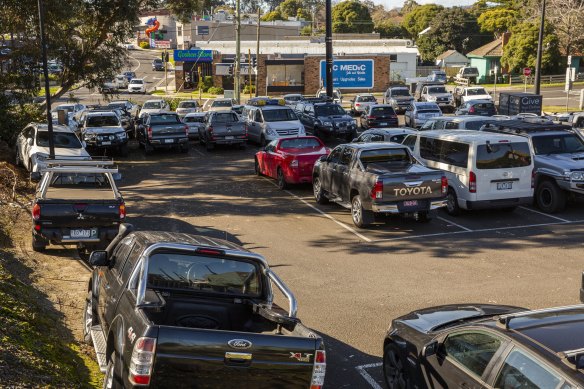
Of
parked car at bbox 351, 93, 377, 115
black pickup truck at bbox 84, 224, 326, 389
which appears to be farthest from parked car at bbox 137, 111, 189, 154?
black pickup truck at bbox 84, 224, 326, 389

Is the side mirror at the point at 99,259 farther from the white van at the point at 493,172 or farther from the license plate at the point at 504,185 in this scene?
the license plate at the point at 504,185

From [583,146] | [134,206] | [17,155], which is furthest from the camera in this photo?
[17,155]

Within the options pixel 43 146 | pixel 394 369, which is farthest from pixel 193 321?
pixel 43 146

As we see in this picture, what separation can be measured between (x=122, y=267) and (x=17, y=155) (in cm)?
1948

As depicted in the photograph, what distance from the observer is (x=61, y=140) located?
78.2 ft

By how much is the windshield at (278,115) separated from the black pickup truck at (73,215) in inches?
709

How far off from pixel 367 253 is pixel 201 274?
7724 mm

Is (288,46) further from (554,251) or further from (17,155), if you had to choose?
(554,251)

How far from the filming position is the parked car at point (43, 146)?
2255cm

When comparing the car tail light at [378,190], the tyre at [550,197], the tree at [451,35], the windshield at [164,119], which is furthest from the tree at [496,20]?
the car tail light at [378,190]

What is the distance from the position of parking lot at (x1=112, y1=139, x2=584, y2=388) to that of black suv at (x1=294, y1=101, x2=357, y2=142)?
10.7 metres

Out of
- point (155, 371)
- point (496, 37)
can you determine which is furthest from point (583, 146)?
point (496, 37)

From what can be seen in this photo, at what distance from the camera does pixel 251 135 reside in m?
33.2

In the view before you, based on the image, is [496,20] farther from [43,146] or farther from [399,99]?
[43,146]
